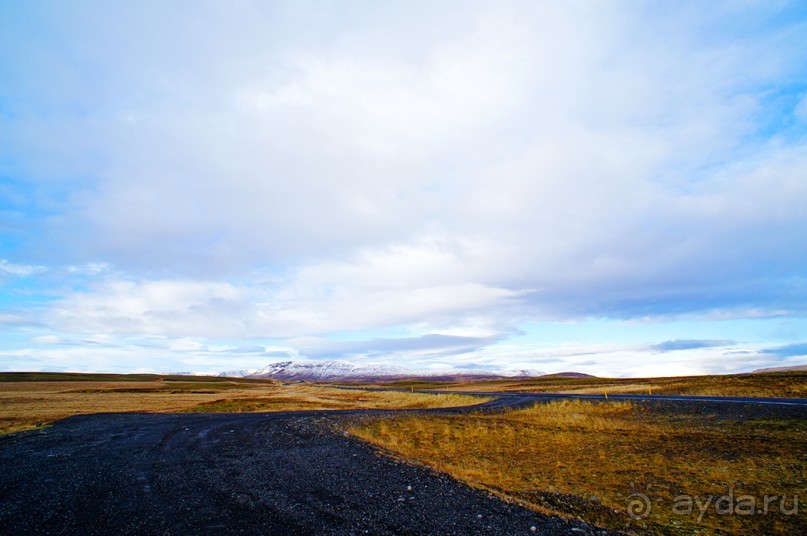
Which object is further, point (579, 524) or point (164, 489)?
point (164, 489)

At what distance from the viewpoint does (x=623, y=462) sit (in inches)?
639

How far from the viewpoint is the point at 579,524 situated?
31.8ft

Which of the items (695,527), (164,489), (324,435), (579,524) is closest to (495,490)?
(579,524)

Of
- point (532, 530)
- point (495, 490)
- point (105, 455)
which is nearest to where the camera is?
point (532, 530)

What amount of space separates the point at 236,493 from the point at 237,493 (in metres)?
0.04

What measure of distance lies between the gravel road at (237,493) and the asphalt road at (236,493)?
0.04 m

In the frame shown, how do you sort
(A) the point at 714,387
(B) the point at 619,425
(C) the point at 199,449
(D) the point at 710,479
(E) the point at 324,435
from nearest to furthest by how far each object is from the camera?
(D) the point at 710,479
(C) the point at 199,449
(E) the point at 324,435
(B) the point at 619,425
(A) the point at 714,387

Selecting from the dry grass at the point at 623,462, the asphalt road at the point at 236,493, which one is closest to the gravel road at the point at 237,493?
the asphalt road at the point at 236,493

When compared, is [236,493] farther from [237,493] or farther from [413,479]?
[413,479]

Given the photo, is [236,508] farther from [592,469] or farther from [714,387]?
[714,387]

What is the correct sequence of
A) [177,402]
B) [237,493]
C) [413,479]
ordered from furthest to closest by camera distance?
[177,402] → [413,479] → [237,493]

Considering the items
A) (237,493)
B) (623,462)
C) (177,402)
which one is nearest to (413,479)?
(237,493)

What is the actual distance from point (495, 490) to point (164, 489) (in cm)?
1070

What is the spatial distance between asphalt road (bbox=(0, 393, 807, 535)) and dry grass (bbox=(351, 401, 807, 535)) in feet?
6.12
